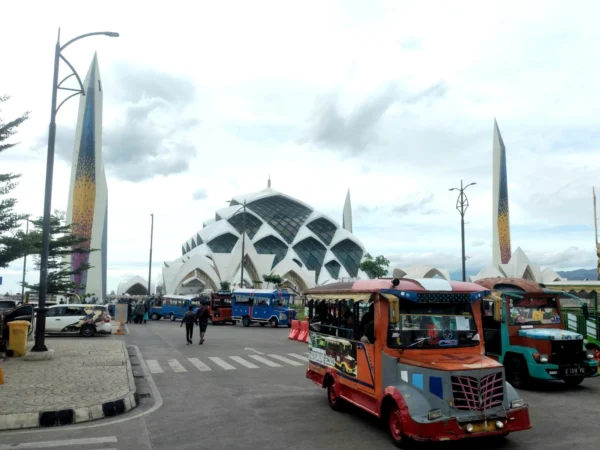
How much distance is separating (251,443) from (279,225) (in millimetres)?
82572

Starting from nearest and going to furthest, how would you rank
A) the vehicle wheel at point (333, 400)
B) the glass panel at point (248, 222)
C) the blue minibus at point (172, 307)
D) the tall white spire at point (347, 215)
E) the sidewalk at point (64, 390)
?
1. the sidewalk at point (64, 390)
2. the vehicle wheel at point (333, 400)
3. the blue minibus at point (172, 307)
4. the glass panel at point (248, 222)
5. the tall white spire at point (347, 215)

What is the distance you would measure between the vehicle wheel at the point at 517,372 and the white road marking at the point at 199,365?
6.99 meters

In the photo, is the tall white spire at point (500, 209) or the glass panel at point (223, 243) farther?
the glass panel at point (223, 243)

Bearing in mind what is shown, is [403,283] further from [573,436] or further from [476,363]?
[573,436]

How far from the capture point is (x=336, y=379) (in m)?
8.05

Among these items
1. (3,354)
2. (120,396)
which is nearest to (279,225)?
(3,354)

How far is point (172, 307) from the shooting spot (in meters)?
41.2

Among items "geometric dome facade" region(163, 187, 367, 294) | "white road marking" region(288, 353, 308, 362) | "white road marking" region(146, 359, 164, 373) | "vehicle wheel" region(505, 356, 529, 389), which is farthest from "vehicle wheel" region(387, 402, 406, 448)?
"geometric dome facade" region(163, 187, 367, 294)

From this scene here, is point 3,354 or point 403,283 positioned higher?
point 403,283

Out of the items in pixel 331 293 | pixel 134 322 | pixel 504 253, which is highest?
pixel 504 253

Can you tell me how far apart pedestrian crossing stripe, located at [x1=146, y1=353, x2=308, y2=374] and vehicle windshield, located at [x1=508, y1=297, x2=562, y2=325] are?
5.84 meters

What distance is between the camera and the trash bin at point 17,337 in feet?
45.9

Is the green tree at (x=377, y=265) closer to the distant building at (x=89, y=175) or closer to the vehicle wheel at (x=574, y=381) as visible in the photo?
the distant building at (x=89, y=175)

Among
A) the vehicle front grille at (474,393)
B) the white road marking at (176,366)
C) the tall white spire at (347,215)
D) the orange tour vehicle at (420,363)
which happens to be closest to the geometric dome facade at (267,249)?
the tall white spire at (347,215)
